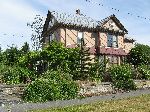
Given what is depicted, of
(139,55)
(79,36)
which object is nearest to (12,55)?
(79,36)

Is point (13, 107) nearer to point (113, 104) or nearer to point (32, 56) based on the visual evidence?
point (113, 104)

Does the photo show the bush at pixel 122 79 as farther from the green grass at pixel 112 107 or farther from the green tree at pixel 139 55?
the green tree at pixel 139 55

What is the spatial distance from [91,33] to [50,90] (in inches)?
931

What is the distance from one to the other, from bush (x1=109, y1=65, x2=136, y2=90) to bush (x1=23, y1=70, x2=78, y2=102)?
16.3ft

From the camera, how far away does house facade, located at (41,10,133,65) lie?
3856cm

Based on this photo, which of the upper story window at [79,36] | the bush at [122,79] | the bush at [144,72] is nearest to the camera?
the bush at [122,79]

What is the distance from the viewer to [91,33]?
41.2 m

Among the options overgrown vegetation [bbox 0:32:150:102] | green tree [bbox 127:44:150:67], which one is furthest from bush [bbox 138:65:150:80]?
green tree [bbox 127:44:150:67]

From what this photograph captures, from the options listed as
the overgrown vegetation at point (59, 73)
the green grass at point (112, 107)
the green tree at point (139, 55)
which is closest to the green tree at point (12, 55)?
the overgrown vegetation at point (59, 73)

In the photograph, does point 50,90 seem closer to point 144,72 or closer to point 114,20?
point 144,72

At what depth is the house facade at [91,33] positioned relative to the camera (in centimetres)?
3856

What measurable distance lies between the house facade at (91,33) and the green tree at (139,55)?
52.3 inches

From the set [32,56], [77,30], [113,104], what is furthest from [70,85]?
[77,30]

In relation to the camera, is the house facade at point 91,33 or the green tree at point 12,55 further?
the green tree at point 12,55
